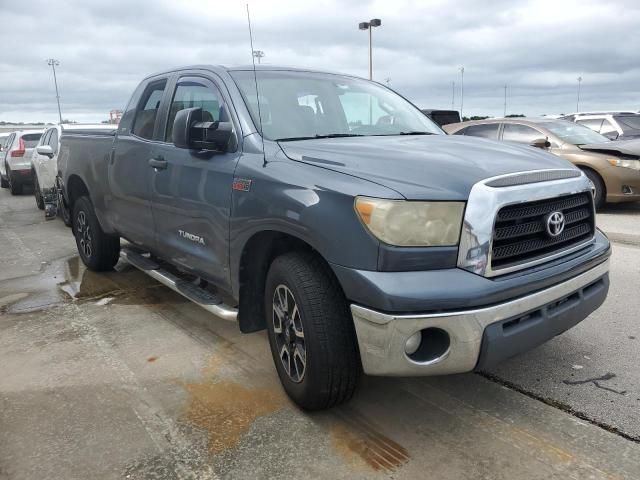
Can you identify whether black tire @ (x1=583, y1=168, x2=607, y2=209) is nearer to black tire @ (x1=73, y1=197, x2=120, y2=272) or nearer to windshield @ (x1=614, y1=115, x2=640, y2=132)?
windshield @ (x1=614, y1=115, x2=640, y2=132)

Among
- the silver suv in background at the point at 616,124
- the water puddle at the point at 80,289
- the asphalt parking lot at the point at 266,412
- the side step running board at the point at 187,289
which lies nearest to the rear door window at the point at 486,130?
the silver suv in background at the point at 616,124

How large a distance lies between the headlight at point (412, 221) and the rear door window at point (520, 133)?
7954 millimetres

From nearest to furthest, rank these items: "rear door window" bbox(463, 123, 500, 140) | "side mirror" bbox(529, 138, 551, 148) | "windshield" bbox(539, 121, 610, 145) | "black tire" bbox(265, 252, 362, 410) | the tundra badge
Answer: "black tire" bbox(265, 252, 362, 410) < the tundra badge < "side mirror" bbox(529, 138, 551, 148) < "windshield" bbox(539, 121, 610, 145) < "rear door window" bbox(463, 123, 500, 140)

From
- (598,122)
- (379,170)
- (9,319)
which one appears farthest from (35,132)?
(379,170)

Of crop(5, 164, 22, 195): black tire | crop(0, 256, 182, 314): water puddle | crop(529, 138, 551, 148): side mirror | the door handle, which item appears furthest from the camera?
crop(5, 164, 22, 195): black tire

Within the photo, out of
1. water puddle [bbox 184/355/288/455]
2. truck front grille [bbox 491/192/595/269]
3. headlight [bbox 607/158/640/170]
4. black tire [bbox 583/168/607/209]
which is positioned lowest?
water puddle [bbox 184/355/288/455]

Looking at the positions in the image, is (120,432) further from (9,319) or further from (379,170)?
(9,319)

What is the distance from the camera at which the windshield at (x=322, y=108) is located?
3.35 metres

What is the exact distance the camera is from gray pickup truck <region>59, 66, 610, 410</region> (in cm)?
234

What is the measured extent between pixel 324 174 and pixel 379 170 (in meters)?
0.26

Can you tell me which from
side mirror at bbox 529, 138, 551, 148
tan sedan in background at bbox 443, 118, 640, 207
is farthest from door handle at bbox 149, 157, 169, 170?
side mirror at bbox 529, 138, 551, 148

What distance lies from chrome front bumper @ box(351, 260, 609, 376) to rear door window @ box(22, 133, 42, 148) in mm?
15775

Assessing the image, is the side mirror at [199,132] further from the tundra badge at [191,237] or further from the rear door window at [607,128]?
the rear door window at [607,128]

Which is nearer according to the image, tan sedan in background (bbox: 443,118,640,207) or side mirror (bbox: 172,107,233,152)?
side mirror (bbox: 172,107,233,152)
